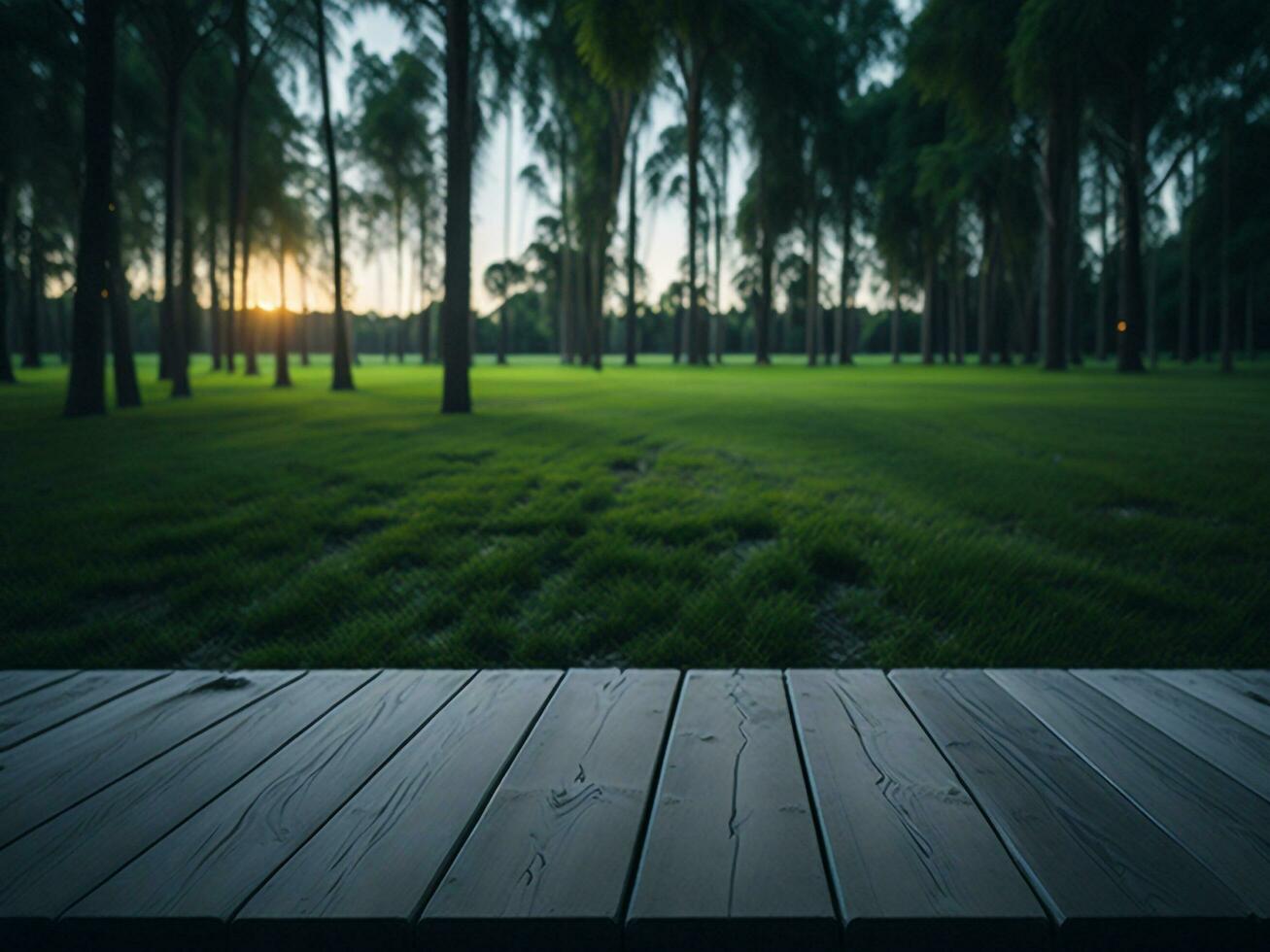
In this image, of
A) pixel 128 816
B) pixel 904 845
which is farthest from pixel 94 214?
pixel 904 845

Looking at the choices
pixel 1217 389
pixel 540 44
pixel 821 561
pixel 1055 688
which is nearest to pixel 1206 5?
pixel 1217 389

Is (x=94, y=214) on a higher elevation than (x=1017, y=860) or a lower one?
higher

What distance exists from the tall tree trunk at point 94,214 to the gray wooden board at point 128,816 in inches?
494

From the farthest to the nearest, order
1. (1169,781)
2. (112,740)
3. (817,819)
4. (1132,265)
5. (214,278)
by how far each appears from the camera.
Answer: (214,278), (1132,265), (112,740), (1169,781), (817,819)

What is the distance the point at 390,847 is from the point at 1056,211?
1083 inches

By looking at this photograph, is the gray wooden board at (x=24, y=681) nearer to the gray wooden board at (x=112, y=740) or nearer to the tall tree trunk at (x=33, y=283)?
the gray wooden board at (x=112, y=740)

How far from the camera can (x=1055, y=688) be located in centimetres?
246

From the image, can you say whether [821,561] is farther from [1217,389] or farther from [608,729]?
[1217,389]

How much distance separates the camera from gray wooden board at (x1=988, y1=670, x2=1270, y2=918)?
1529mm

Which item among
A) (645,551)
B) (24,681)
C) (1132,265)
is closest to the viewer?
(24,681)

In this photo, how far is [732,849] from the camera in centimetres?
156

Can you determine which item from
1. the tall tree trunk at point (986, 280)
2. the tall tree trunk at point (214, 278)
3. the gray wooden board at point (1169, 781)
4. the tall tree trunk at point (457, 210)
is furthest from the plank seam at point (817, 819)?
the tall tree trunk at point (986, 280)

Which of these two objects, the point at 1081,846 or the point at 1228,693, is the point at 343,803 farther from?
the point at 1228,693

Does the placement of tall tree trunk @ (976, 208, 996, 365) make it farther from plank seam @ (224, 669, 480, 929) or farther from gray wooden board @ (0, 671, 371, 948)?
gray wooden board @ (0, 671, 371, 948)
